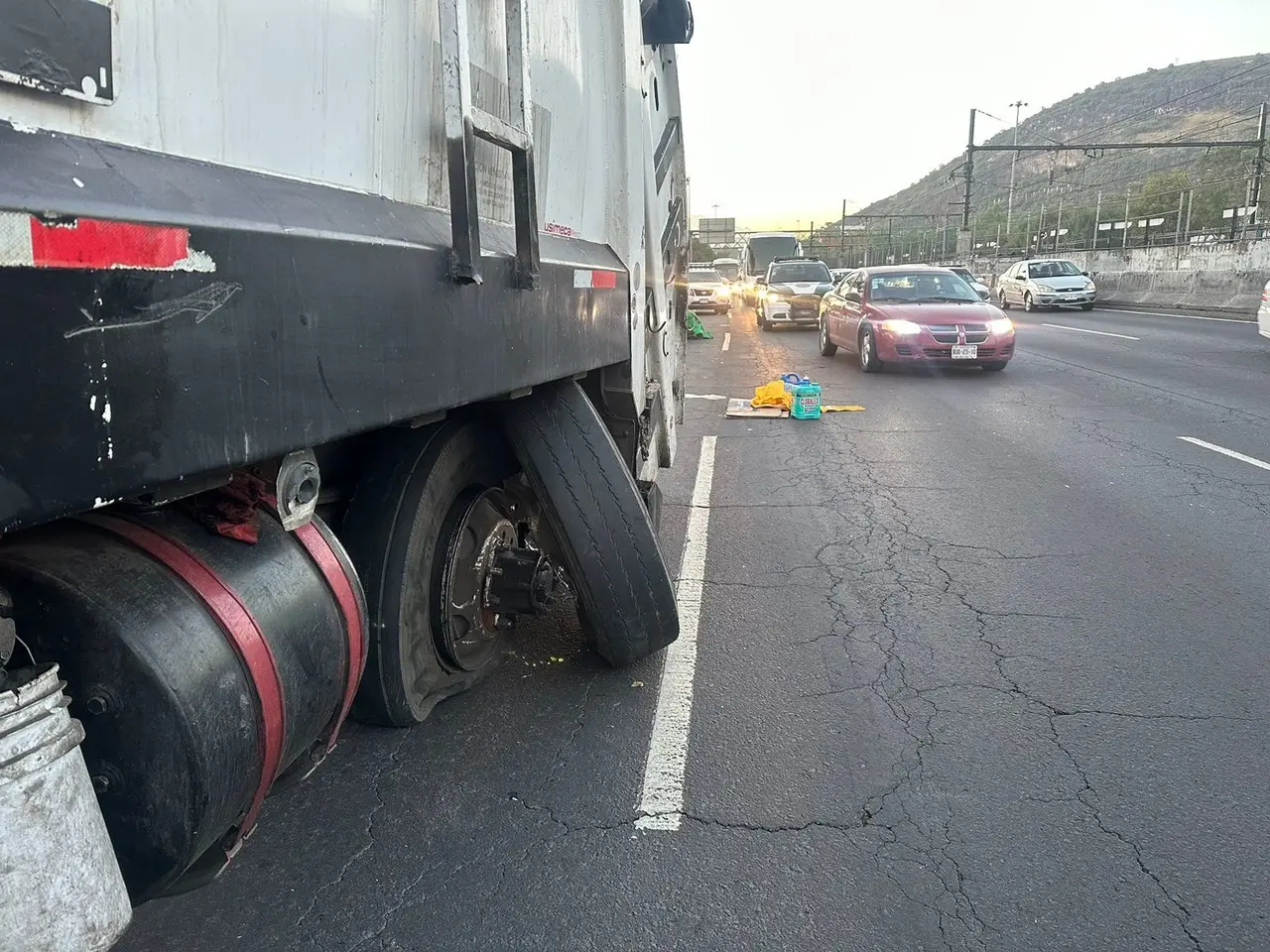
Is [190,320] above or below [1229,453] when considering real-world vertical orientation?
above

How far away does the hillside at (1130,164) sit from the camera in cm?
4078

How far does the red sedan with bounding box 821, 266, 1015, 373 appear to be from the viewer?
13.3m

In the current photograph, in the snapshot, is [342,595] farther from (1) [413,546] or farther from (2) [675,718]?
(2) [675,718]

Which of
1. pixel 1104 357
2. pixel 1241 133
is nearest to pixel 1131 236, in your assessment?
pixel 1104 357

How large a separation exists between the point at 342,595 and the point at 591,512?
4.42 feet

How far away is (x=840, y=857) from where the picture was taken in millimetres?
2715

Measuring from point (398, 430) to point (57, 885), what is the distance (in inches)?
66.1

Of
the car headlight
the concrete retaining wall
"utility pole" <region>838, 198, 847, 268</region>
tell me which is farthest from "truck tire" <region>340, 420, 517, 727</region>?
"utility pole" <region>838, 198, 847, 268</region>

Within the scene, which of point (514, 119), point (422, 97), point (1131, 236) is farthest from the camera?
point (1131, 236)

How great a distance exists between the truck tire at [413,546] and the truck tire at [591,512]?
0.73 ft

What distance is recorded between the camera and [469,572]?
10.6 feet

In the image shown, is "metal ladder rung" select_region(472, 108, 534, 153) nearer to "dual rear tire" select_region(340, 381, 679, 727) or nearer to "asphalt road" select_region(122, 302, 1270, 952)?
"dual rear tire" select_region(340, 381, 679, 727)

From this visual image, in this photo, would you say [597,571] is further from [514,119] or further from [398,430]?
[514,119]

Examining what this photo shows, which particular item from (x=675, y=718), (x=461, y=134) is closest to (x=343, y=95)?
(x=461, y=134)
